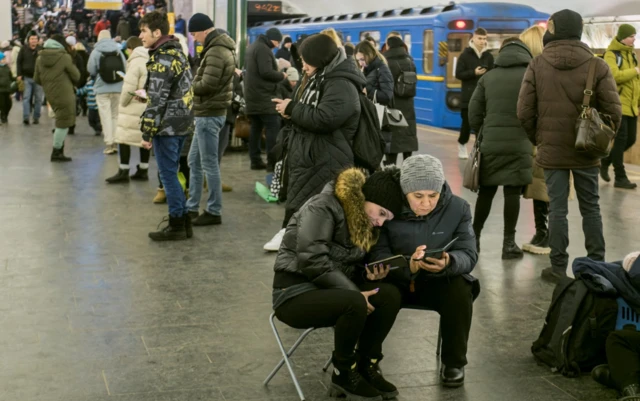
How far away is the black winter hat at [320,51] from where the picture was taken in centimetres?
622

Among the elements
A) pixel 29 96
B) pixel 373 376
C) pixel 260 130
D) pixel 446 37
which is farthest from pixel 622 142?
pixel 29 96

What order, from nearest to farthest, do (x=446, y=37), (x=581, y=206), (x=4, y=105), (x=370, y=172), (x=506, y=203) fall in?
(x=370, y=172)
(x=581, y=206)
(x=506, y=203)
(x=446, y=37)
(x=4, y=105)

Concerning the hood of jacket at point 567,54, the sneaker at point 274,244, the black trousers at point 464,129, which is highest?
the hood of jacket at point 567,54

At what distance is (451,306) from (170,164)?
3.83m

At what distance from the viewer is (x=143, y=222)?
880 cm

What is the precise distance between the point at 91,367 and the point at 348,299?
4.81 feet

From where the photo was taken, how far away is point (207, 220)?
877 cm

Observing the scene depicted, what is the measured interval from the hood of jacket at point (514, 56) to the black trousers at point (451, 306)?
291 centimetres

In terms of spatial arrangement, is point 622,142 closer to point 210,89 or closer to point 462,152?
point 462,152

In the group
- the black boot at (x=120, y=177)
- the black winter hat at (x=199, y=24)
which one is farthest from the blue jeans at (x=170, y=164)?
the black boot at (x=120, y=177)

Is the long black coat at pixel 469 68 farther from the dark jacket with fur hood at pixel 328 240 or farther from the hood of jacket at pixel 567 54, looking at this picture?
the dark jacket with fur hood at pixel 328 240

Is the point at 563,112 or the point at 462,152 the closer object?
the point at 563,112

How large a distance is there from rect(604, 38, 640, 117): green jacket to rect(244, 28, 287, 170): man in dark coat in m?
3.72

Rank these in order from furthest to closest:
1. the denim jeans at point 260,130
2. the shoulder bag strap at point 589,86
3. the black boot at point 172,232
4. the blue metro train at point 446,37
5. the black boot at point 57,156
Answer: the blue metro train at point 446,37, the black boot at point 57,156, the denim jeans at point 260,130, the black boot at point 172,232, the shoulder bag strap at point 589,86
